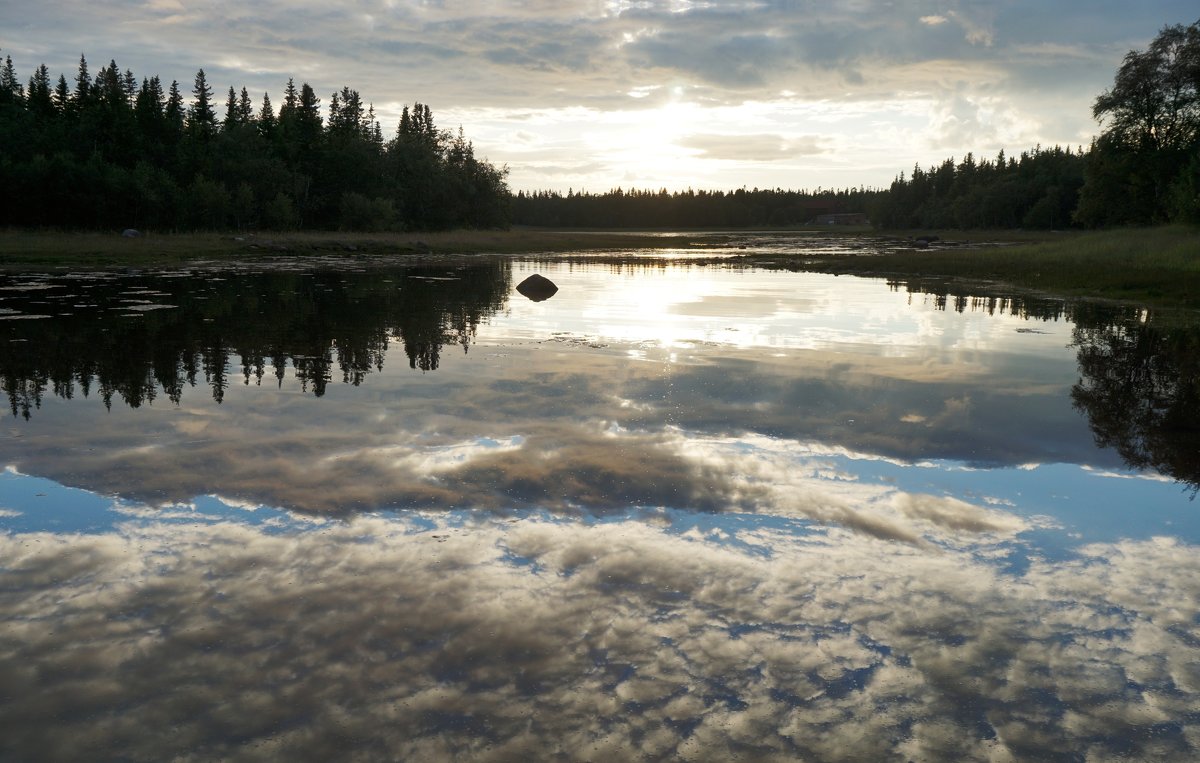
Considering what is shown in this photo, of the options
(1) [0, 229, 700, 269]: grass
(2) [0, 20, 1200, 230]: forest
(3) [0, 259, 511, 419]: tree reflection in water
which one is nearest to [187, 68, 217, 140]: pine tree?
(2) [0, 20, 1200, 230]: forest

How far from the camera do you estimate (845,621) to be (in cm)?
560

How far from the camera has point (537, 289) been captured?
32.8m

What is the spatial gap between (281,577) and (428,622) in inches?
54.8

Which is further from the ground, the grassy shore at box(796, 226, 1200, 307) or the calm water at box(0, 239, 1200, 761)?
the grassy shore at box(796, 226, 1200, 307)

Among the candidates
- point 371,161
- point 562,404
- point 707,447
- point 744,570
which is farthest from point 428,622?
point 371,161

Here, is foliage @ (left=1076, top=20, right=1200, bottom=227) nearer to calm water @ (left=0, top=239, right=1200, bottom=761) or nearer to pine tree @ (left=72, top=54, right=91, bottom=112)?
calm water @ (left=0, top=239, right=1200, bottom=761)

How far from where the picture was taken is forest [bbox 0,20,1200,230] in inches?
2571

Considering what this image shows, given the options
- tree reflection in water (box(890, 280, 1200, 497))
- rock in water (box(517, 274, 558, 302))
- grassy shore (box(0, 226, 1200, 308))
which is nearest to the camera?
tree reflection in water (box(890, 280, 1200, 497))

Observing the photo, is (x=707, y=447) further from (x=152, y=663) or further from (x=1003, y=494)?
(x=152, y=663)

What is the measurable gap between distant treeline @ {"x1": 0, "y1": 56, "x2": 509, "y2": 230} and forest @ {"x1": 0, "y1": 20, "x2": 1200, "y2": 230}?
0.15 m

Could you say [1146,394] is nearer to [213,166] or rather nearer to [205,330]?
[205,330]

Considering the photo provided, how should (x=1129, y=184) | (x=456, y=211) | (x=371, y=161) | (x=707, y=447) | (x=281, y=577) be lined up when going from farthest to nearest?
(x=456, y=211) < (x=371, y=161) < (x=1129, y=184) < (x=707, y=447) < (x=281, y=577)

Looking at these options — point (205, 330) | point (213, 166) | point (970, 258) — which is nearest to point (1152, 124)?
point (970, 258)

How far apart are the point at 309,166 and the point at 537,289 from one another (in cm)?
7499
